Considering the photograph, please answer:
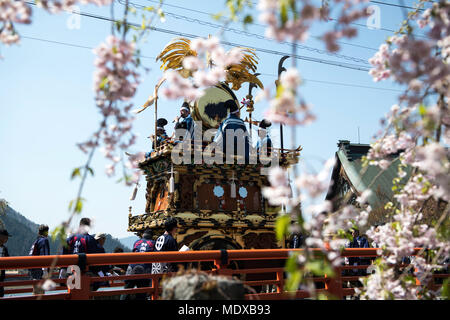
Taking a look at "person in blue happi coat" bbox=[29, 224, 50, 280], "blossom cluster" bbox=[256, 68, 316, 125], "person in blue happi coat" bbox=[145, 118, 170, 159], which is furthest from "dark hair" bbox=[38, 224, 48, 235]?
"blossom cluster" bbox=[256, 68, 316, 125]

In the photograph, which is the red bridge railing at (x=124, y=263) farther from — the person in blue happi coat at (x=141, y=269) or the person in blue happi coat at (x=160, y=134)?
the person in blue happi coat at (x=160, y=134)

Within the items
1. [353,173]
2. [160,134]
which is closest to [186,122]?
[160,134]

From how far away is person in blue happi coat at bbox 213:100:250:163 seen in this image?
11133mm

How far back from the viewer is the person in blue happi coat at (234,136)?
1113cm

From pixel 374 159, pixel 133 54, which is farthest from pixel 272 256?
pixel 133 54

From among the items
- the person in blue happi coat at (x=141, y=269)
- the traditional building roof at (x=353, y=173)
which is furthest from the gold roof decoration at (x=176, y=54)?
the traditional building roof at (x=353, y=173)

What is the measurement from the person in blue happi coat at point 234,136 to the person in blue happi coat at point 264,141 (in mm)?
507

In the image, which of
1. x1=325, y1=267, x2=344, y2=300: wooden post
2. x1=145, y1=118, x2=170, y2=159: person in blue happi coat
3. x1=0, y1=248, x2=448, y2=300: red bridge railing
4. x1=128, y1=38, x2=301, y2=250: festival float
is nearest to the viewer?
x1=0, y1=248, x2=448, y2=300: red bridge railing

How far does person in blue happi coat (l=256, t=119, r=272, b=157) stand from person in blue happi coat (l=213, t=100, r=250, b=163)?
1.66ft

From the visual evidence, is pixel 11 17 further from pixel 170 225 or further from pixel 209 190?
pixel 209 190

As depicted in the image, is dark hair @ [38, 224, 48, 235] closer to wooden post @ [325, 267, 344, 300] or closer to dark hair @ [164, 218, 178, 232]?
dark hair @ [164, 218, 178, 232]

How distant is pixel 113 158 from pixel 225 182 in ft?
27.7

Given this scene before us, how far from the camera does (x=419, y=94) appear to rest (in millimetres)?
2760

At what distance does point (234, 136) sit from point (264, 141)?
1277 millimetres
